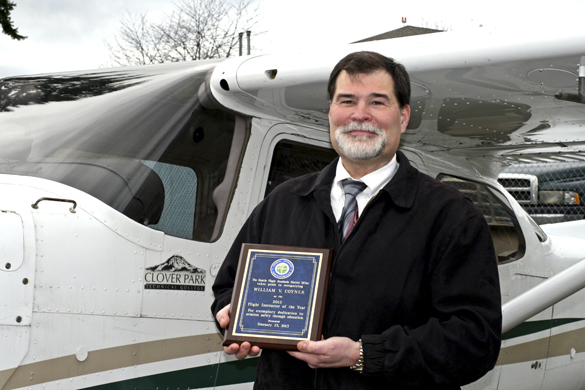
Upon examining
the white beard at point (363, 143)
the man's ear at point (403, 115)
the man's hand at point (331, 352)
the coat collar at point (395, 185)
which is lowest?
the man's hand at point (331, 352)

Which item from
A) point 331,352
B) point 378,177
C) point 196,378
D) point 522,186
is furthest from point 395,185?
point 522,186

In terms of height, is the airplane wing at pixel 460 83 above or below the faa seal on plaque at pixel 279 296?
above

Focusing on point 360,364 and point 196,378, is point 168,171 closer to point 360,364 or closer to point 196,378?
point 196,378

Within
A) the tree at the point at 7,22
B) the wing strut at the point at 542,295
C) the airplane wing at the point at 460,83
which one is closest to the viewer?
the airplane wing at the point at 460,83

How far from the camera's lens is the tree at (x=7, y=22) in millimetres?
17781

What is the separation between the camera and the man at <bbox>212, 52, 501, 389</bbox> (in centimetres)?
171

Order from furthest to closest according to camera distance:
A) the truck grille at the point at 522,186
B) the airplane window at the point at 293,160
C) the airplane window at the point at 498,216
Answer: the truck grille at the point at 522,186 → the airplane window at the point at 498,216 → the airplane window at the point at 293,160

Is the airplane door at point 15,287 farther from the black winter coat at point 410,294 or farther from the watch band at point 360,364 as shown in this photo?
the watch band at point 360,364

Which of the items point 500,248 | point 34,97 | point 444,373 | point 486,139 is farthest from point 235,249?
point 500,248

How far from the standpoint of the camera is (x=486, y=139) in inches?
154

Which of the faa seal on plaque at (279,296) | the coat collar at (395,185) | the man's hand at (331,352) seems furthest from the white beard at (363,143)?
the man's hand at (331,352)

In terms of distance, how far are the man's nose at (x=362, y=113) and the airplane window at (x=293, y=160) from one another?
4.03 feet

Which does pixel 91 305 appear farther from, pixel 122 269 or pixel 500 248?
pixel 500 248

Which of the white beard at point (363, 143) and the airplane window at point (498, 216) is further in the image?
the airplane window at point (498, 216)
